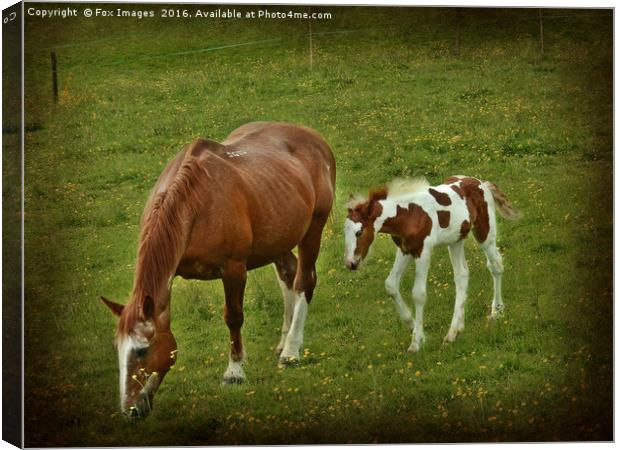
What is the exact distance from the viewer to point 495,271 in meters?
10.6

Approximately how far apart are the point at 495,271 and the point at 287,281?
1.83m

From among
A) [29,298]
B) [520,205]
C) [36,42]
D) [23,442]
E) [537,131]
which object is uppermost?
[36,42]

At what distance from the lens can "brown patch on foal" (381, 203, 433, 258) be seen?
10.4m

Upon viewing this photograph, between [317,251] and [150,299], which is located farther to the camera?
[317,251]

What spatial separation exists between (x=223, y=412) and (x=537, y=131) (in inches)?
145

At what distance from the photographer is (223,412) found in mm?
10039

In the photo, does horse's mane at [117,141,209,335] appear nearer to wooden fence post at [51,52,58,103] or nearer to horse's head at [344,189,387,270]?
wooden fence post at [51,52,58,103]

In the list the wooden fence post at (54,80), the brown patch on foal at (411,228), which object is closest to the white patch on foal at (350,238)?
the brown patch on foal at (411,228)

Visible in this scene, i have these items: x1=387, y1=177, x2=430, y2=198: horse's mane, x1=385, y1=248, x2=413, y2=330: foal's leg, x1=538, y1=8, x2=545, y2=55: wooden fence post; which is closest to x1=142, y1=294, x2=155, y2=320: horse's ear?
x1=385, y1=248, x2=413, y2=330: foal's leg

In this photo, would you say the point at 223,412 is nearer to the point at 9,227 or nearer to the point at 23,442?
the point at 23,442

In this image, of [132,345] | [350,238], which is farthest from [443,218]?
[132,345]

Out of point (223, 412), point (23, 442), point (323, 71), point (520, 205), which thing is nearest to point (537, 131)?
point (520, 205)

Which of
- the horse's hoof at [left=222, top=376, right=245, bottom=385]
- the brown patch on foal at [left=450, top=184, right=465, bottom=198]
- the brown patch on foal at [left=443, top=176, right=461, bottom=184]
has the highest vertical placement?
the brown patch on foal at [left=443, top=176, right=461, bottom=184]

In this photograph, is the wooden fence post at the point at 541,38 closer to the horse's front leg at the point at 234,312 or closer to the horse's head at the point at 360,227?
the horse's head at the point at 360,227
